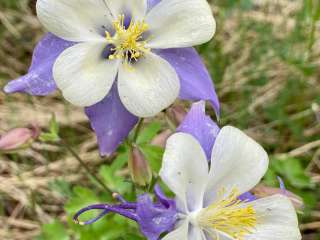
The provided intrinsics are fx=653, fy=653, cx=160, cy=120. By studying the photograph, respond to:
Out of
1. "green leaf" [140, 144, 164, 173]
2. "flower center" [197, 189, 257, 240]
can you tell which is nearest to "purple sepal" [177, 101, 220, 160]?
"flower center" [197, 189, 257, 240]

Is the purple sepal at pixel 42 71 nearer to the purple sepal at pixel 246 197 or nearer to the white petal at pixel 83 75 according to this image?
the white petal at pixel 83 75

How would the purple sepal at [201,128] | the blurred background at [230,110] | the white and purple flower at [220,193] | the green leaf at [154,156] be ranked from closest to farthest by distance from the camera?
the white and purple flower at [220,193] → the purple sepal at [201,128] → the green leaf at [154,156] → the blurred background at [230,110]

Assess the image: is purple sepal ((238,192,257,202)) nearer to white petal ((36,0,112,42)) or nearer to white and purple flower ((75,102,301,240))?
white and purple flower ((75,102,301,240))

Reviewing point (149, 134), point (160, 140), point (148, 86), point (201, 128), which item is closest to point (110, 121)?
point (148, 86)

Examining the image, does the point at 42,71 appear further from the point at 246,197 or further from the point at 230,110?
the point at 230,110

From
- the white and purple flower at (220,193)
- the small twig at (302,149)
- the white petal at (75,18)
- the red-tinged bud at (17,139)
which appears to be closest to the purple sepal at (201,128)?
the white and purple flower at (220,193)

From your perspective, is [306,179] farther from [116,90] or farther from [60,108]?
[60,108]
